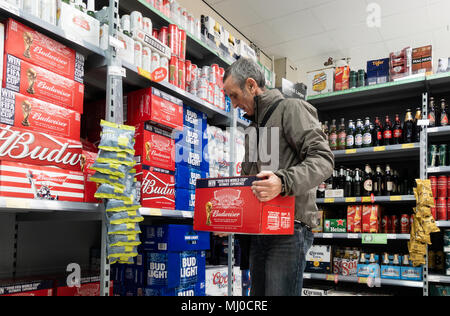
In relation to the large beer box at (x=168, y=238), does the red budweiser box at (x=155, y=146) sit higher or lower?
higher

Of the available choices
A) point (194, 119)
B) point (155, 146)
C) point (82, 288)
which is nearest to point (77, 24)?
point (155, 146)

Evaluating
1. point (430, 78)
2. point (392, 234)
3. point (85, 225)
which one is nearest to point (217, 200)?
point (85, 225)

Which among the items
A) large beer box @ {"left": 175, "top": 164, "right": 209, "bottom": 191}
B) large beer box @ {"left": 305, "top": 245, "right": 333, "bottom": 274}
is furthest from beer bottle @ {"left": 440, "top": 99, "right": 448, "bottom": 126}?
large beer box @ {"left": 175, "top": 164, "right": 209, "bottom": 191}

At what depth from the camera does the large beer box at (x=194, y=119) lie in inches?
105

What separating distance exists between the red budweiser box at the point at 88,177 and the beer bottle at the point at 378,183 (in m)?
3.19

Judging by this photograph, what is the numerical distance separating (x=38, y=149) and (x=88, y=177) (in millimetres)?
278

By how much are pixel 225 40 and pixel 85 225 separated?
1.95 metres

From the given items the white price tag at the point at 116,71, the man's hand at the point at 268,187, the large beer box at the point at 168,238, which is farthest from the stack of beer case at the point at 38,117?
the man's hand at the point at 268,187

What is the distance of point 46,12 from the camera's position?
1773 mm

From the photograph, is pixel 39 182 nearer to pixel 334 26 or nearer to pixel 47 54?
pixel 47 54

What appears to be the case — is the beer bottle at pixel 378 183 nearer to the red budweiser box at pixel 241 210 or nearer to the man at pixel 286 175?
the man at pixel 286 175

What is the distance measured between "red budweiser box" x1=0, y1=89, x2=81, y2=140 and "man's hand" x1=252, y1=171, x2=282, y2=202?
91 cm

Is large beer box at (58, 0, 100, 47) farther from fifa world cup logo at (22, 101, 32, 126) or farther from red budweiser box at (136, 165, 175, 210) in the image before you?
red budweiser box at (136, 165, 175, 210)
